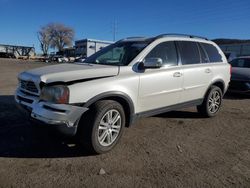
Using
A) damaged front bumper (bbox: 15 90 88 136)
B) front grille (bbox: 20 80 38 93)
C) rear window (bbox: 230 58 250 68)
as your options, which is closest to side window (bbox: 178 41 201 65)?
damaged front bumper (bbox: 15 90 88 136)

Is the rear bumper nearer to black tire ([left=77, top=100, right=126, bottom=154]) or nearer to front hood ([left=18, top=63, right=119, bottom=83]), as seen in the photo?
Result: front hood ([left=18, top=63, right=119, bottom=83])

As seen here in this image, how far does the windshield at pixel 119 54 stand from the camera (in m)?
4.86

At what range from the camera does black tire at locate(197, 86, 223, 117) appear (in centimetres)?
627

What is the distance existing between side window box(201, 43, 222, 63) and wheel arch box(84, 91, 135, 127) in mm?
2790

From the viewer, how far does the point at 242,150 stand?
14.7 feet

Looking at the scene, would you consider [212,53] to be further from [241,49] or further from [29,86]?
[241,49]

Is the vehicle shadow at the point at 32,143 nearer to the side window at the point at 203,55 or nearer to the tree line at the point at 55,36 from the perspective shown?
the side window at the point at 203,55

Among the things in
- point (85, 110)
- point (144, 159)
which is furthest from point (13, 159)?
point (144, 159)

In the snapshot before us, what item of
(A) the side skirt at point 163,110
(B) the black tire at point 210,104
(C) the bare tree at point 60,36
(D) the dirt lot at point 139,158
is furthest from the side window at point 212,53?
(C) the bare tree at point 60,36

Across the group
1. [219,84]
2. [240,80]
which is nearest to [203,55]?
[219,84]

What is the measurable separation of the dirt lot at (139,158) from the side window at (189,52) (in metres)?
1.35

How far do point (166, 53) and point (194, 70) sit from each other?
0.83 meters

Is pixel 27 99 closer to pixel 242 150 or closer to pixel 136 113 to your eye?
pixel 136 113

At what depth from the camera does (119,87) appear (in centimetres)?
427
